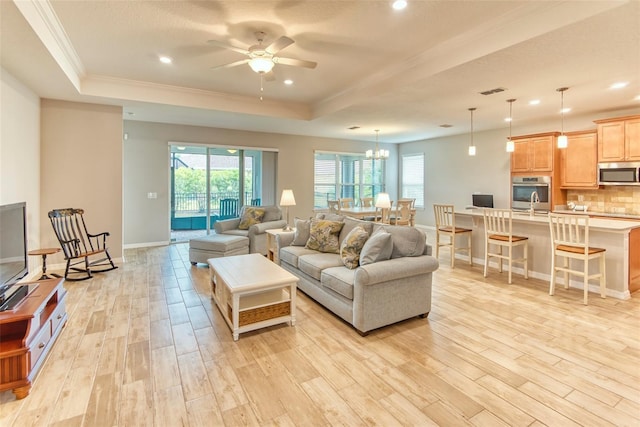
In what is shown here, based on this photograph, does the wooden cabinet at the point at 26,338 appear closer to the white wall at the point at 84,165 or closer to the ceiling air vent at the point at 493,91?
the white wall at the point at 84,165

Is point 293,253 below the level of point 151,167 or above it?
below

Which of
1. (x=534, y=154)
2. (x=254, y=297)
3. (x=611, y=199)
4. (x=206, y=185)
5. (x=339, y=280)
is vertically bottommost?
(x=254, y=297)

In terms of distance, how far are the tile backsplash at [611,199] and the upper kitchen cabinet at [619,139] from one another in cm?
71

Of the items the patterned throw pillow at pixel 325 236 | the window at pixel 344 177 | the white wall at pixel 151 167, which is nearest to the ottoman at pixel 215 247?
the patterned throw pillow at pixel 325 236

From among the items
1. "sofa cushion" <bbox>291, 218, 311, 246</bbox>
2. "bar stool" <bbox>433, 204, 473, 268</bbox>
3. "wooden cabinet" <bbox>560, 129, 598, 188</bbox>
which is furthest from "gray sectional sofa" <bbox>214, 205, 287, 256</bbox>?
"wooden cabinet" <bbox>560, 129, 598, 188</bbox>

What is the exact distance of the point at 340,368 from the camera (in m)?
2.44

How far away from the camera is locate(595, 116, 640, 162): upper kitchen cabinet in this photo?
207 inches

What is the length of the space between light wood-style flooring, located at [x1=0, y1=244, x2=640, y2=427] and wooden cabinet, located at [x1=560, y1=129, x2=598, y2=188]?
3077 millimetres

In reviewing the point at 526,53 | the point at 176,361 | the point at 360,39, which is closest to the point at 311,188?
the point at 360,39

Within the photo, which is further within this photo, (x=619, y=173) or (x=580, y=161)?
(x=580, y=161)

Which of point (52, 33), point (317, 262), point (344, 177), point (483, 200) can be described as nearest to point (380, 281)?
point (317, 262)

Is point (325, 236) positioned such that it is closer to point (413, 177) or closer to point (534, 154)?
point (534, 154)

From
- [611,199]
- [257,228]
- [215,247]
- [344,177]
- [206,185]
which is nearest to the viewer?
[215,247]

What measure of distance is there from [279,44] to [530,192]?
606cm
